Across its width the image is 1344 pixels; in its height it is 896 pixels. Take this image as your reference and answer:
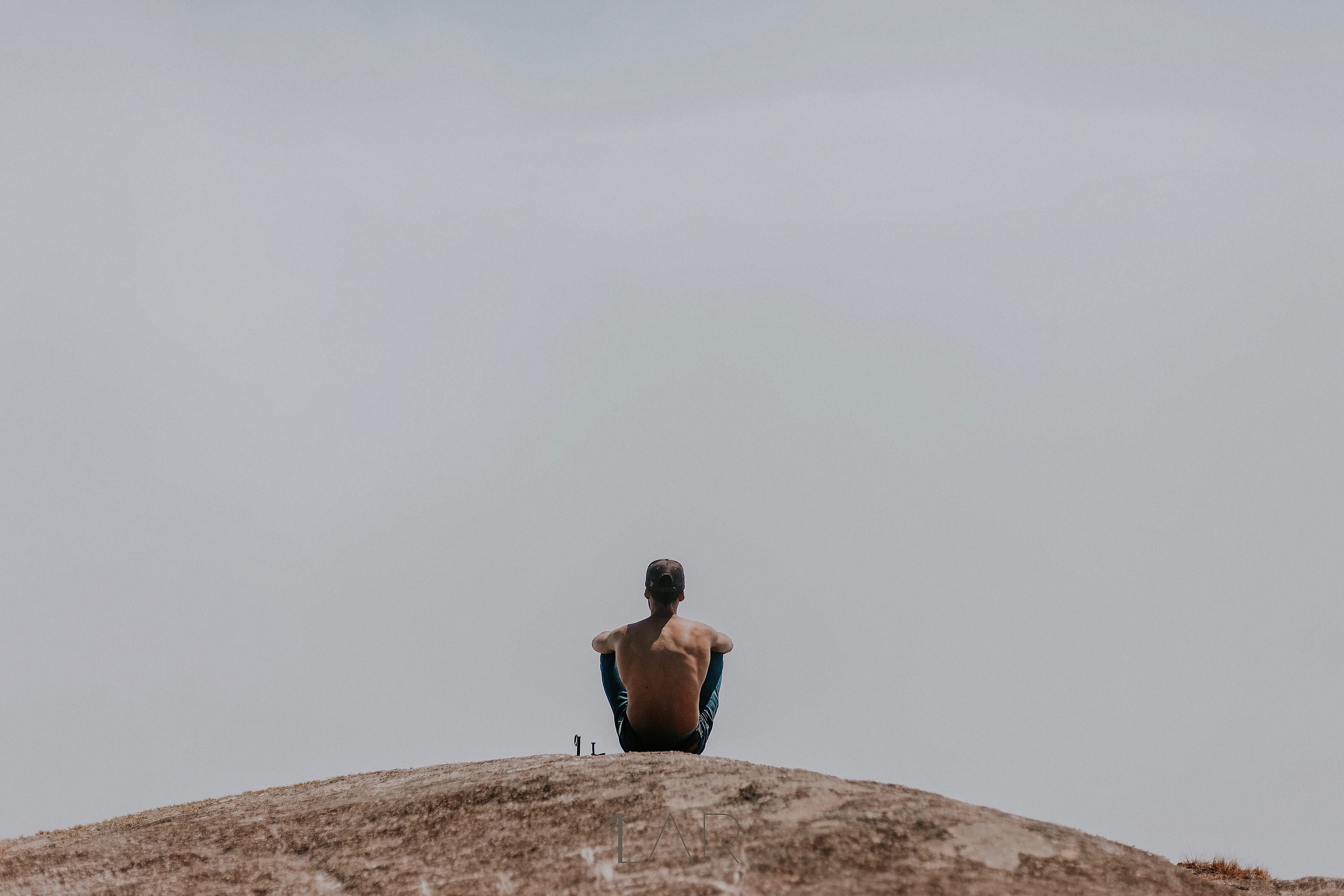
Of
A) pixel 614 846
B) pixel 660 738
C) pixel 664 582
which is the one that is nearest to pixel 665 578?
pixel 664 582

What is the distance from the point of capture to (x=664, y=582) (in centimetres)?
936

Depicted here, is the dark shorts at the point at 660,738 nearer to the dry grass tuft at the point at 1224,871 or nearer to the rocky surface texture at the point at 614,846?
the rocky surface texture at the point at 614,846

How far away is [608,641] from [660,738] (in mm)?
1133

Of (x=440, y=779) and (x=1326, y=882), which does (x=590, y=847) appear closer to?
(x=440, y=779)

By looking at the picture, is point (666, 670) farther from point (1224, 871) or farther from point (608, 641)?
point (1224, 871)

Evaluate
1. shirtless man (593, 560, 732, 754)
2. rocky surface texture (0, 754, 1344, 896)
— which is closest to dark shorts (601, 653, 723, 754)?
shirtless man (593, 560, 732, 754)

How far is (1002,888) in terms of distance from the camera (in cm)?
539

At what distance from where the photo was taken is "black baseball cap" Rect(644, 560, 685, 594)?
9.37 metres

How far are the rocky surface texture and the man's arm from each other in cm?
148

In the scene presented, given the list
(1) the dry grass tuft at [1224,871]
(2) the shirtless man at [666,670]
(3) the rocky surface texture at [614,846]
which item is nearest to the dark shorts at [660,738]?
(2) the shirtless man at [666,670]

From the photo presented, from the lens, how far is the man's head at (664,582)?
937cm

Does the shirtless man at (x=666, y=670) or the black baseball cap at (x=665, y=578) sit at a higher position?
the black baseball cap at (x=665, y=578)

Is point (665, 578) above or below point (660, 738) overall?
above

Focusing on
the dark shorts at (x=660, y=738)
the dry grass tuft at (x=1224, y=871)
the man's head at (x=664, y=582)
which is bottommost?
the dry grass tuft at (x=1224, y=871)
